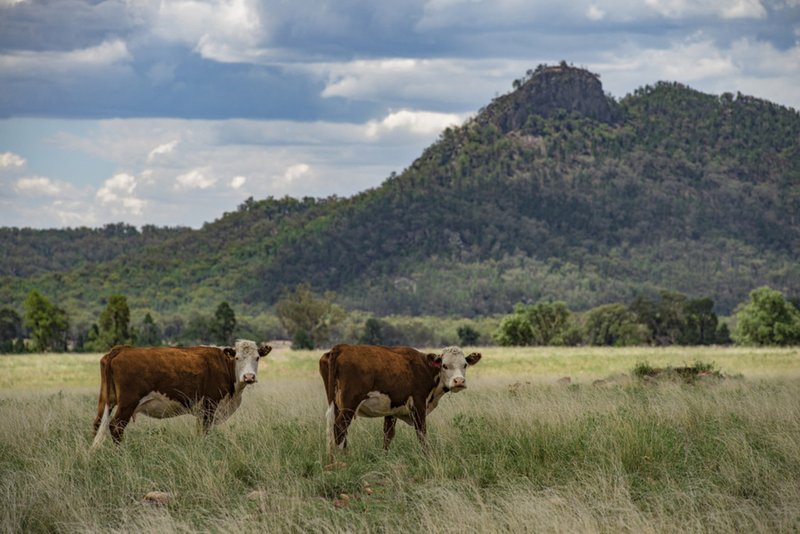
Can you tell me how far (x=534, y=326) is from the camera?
83438 mm

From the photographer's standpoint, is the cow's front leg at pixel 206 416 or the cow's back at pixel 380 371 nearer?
the cow's back at pixel 380 371

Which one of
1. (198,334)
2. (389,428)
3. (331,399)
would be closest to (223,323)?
(198,334)

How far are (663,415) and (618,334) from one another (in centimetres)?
7525

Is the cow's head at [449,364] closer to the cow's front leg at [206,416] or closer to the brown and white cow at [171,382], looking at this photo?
the brown and white cow at [171,382]

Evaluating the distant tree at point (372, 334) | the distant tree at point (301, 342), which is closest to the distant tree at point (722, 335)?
the distant tree at point (372, 334)

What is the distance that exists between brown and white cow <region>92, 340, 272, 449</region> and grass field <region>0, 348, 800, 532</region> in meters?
0.33

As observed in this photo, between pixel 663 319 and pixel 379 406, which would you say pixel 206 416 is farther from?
pixel 663 319

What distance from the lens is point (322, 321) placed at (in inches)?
3848

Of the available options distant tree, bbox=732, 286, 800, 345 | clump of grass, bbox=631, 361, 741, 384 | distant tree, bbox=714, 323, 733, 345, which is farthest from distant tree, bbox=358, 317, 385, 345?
clump of grass, bbox=631, 361, 741, 384

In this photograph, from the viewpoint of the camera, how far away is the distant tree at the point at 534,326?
3031 inches

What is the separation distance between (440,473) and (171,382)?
4.14m

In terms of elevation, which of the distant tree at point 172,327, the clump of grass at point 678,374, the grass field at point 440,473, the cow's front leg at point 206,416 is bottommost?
the distant tree at point 172,327

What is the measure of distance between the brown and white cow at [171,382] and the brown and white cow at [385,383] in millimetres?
1484

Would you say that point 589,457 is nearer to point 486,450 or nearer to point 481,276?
point 486,450
